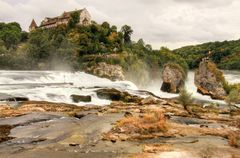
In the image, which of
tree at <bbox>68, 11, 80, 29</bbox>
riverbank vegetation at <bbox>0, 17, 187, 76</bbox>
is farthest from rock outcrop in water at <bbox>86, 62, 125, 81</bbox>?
tree at <bbox>68, 11, 80, 29</bbox>

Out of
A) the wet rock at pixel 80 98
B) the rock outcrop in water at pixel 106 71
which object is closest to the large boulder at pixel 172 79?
the rock outcrop in water at pixel 106 71

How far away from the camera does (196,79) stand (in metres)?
84.1

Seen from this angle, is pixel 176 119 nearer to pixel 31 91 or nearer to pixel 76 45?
pixel 31 91

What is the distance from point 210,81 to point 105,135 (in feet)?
191

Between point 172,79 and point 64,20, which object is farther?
point 64,20

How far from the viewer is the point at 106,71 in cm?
8169

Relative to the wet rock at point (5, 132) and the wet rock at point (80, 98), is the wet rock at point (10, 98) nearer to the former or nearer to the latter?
the wet rock at point (80, 98)

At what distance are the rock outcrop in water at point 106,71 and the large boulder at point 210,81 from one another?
20403 mm

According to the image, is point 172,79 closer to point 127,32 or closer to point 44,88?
point 44,88

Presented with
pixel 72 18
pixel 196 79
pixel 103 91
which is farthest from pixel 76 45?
pixel 103 91

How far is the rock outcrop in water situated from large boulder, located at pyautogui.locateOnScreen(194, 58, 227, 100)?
2040cm

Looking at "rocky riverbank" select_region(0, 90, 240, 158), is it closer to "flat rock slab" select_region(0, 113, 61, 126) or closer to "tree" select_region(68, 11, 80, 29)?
"flat rock slab" select_region(0, 113, 61, 126)

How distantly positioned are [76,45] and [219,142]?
225 ft

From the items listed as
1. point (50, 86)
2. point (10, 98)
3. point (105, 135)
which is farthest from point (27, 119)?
point (50, 86)
